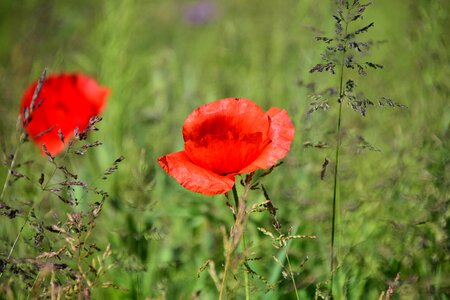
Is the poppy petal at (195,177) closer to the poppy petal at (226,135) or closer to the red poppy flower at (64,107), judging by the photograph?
the poppy petal at (226,135)

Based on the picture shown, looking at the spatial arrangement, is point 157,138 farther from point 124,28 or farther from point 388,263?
point 388,263

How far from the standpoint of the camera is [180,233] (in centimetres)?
151

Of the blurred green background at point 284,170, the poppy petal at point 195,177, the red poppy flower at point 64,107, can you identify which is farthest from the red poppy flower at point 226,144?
the red poppy flower at point 64,107

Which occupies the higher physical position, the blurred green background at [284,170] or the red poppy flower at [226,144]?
the red poppy flower at [226,144]

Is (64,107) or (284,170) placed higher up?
(64,107)

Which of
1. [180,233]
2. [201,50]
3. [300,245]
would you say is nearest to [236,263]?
[300,245]

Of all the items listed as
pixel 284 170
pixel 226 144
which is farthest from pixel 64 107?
pixel 226 144

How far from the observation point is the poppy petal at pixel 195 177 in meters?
0.84

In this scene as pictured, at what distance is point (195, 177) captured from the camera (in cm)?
85

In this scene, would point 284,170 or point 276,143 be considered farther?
point 284,170

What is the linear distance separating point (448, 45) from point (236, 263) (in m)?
0.95

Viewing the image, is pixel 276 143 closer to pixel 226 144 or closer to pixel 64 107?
pixel 226 144

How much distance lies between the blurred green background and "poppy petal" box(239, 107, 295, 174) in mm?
136

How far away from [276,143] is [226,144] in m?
0.08
